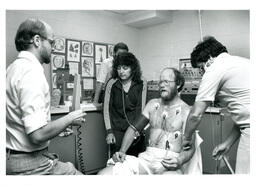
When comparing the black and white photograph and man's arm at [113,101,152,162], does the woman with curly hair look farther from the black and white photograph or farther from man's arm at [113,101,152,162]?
man's arm at [113,101,152,162]

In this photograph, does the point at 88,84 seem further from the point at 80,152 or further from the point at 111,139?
the point at 111,139

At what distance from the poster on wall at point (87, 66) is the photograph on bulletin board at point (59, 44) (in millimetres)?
218

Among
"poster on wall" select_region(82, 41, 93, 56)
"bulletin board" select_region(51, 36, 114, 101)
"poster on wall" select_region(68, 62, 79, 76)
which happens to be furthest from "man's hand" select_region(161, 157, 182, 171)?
"poster on wall" select_region(82, 41, 93, 56)

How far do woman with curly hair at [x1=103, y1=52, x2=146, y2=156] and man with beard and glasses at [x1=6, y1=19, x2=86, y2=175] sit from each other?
72 centimetres

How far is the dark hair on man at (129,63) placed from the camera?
172cm

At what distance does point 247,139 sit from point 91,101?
1.48 metres

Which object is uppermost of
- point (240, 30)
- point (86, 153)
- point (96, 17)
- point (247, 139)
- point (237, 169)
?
point (96, 17)

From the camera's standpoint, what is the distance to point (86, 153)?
211 centimetres

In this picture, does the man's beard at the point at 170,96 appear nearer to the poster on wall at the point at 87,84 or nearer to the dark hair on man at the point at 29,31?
the dark hair on man at the point at 29,31

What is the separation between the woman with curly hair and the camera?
1.71 meters

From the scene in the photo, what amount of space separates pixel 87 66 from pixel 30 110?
4.85ft
